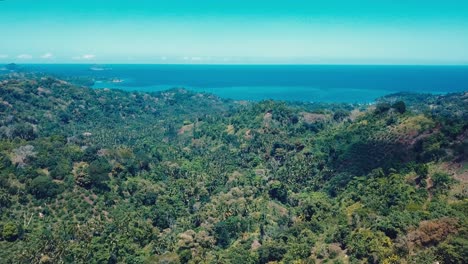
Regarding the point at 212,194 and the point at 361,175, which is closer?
the point at 361,175

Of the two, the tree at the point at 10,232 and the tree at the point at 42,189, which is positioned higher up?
the tree at the point at 42,189

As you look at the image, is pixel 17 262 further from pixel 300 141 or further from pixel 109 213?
pixel 300 141

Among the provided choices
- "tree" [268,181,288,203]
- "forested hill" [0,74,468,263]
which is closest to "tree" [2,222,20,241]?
"forested hill" [0,74,468,263]

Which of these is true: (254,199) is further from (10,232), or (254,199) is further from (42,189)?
(10,232)

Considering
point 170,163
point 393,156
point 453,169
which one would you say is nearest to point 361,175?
point 393,156

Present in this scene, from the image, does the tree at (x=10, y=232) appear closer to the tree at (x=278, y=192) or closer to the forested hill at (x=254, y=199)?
the forested hill at (x=254, y=199)

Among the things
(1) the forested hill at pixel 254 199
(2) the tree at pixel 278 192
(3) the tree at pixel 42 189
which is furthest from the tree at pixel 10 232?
(2) the tree at pixel 278 192

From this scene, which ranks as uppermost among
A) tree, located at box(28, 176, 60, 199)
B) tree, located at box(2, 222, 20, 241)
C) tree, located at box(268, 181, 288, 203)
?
tree, located at box(28, 176, 60, 199)

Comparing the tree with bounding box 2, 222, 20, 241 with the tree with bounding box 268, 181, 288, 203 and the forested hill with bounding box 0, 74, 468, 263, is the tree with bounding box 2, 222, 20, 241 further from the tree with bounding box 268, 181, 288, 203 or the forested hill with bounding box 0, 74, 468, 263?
the tree with bounding box 268, 181, 288, 203
